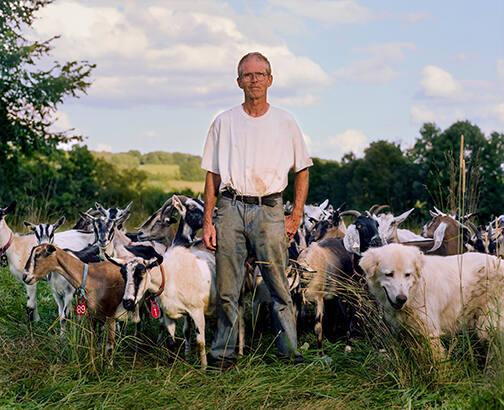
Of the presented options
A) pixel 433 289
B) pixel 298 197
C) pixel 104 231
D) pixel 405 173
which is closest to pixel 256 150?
pixel 298 197

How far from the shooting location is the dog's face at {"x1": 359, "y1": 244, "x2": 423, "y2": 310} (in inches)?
282

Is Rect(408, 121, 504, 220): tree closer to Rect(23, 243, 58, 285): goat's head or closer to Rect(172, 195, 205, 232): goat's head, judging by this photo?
Rect(172, 195, 205, 232): goat's head

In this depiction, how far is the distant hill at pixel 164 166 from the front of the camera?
4294 centimetres

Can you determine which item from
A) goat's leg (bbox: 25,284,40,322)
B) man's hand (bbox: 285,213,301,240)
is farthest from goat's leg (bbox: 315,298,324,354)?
goat's leg (bbox: 25,284,40,322)

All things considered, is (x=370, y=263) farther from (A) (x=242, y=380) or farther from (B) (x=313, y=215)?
(B) (x=313, y=215)

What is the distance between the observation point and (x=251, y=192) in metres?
7.57

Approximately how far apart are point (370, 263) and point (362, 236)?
94.2 inches

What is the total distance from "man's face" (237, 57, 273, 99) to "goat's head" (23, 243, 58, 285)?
2.81m

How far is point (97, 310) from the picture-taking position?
27.9ft

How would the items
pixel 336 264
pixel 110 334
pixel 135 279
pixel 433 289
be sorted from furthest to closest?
pixel 336 264, pixel 110 334, pixel 135 279, pixel 433 289

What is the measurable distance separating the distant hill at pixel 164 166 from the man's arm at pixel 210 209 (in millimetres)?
30941

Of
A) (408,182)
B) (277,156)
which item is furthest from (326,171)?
(277,156)

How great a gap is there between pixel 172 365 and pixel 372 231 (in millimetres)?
3223

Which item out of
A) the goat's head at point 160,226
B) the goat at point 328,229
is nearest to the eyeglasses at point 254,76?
the goat's head at point 160,226
